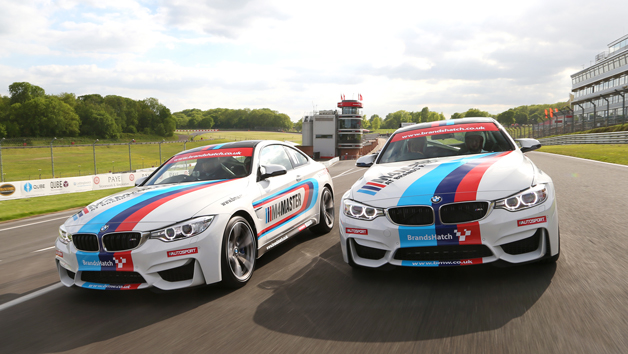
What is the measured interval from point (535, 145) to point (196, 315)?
491 cm

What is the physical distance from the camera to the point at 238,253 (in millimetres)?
4695

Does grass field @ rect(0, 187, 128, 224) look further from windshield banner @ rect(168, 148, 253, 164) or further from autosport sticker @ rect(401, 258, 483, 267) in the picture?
autosport sticker @ rect(401, 258, 483, 267)

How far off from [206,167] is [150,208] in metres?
1.42

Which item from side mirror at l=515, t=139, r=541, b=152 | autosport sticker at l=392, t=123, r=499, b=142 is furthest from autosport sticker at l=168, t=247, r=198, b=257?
side mirror at l=515, t=139, r=541, b=152

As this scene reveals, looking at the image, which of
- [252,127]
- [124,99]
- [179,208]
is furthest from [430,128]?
[252,127]

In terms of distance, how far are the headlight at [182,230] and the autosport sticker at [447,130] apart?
125 inches

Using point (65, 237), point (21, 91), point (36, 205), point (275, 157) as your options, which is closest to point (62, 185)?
point (36, 205)

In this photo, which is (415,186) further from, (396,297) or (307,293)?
(307,293)

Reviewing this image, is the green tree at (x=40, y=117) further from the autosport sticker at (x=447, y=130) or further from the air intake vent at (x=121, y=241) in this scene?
the air intake vent at (x=121, y=241)

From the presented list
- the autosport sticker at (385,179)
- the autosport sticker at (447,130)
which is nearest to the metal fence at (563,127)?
the autosport sticker at (447,130)

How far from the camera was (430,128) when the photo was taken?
637 cm

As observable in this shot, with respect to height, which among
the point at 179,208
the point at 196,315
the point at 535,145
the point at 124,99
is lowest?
the point at 196,315

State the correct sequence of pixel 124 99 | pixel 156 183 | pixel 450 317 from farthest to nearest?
pixel 124 99
pixel 156 183
pixel 450 317

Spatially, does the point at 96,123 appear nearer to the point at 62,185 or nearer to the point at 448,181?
the point at 62,185
